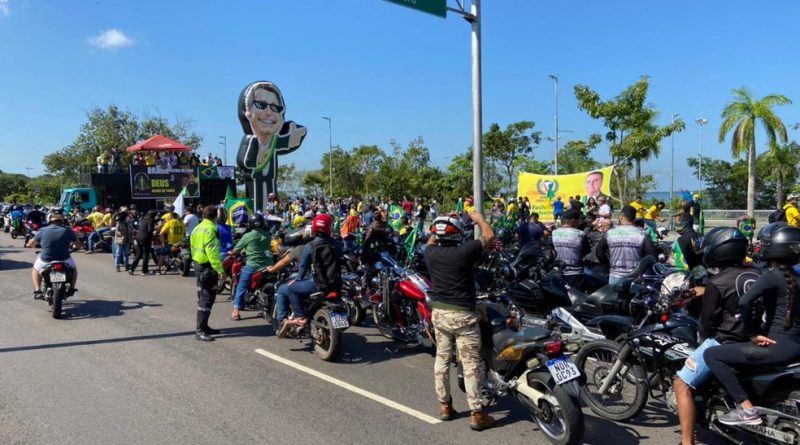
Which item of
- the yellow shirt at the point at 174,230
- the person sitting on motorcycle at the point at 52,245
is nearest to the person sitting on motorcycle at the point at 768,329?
the person sitting on motorcycle at the point at 52,245

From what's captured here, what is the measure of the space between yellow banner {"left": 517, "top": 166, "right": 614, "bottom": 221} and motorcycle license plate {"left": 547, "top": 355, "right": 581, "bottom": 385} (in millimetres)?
18057

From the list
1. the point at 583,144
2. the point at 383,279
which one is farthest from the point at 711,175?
the point at 383,279

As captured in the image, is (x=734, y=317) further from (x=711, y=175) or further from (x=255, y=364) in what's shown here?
(x=711, y=175)

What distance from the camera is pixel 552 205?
23.3 m

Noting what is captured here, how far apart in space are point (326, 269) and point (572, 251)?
10.9 feet

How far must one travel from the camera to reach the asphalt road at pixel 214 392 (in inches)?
174

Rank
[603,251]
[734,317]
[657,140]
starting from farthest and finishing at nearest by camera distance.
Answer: [657,140]
[603,251]
[734,317]

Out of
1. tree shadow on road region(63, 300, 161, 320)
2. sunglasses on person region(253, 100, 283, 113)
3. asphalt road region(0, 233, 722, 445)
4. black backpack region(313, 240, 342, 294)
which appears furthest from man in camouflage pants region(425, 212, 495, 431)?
sunglasses on person region(253, 100, 283, 113)

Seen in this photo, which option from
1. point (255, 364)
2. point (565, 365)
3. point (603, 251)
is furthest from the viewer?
point (603, 251)

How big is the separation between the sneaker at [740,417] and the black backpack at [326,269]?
4090 millimetres

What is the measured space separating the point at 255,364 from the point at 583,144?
24334mm

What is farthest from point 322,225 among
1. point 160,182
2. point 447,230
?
point 160,182

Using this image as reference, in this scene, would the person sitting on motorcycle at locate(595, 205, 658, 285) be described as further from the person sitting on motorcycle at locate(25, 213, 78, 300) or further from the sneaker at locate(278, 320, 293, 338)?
the person sitting on motorcycle at locate(25, 213, 78, 300)

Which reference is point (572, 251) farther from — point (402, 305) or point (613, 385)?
point (613, 385)
